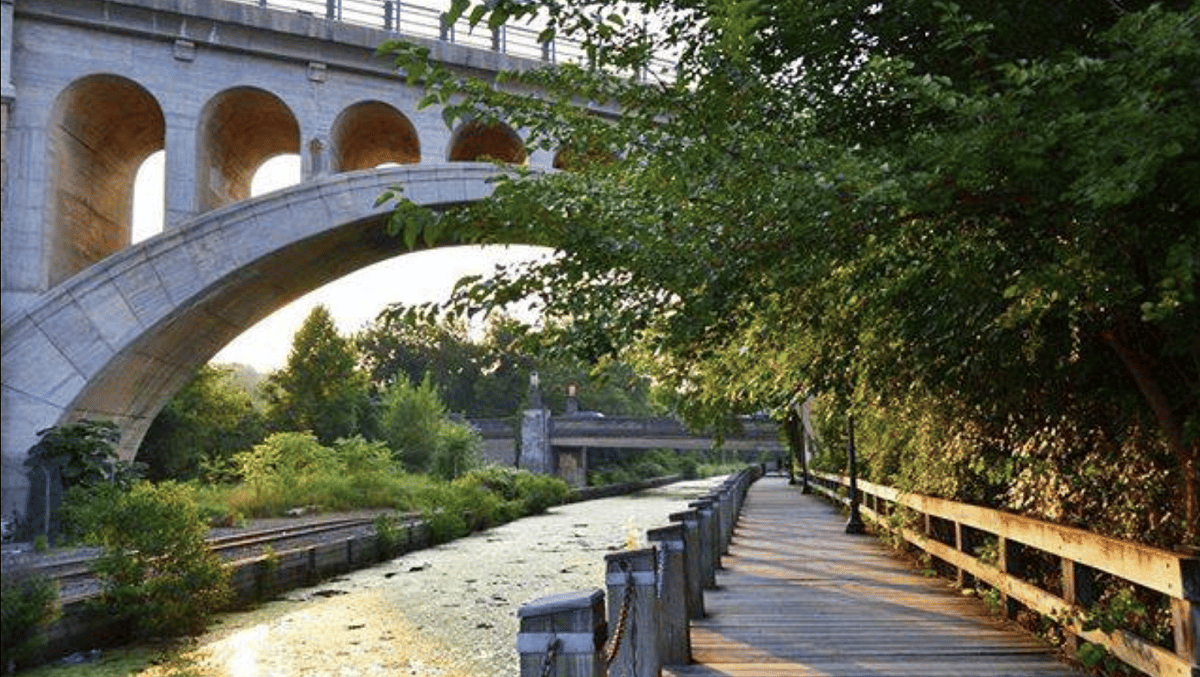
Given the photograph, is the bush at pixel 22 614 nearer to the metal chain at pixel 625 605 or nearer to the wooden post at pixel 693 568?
the wooden post at pixel 693 568

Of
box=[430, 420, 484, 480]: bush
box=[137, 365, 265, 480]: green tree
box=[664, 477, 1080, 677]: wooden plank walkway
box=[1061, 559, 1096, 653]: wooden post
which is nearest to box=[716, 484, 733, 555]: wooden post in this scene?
box=[664, 477, 1080, 677]: wooden plank walkway

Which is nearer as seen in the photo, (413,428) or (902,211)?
(902,211)

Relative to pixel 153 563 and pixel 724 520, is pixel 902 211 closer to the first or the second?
pixel 724 520

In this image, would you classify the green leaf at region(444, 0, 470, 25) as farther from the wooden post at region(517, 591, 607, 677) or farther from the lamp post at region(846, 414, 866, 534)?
the lamp post at region(846, 414, 866, 534)

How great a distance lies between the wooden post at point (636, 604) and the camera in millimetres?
4090

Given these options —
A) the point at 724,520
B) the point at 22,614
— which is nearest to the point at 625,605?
the point at 22,614

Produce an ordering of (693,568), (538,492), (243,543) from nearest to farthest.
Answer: (693,568) → (243,543) → (538,492)

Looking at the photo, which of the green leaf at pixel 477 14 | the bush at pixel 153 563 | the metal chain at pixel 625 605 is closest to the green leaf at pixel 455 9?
the green leaf at pixel 477 14

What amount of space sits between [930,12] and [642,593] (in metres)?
3.05

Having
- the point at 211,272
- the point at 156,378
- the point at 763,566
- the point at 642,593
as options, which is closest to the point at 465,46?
the point at 211,272

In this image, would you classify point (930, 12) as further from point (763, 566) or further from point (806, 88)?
point (763, 566)

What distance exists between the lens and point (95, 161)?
62.1ft

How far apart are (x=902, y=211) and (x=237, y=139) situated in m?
19.8

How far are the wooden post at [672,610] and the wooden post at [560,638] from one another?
271 centimetres
